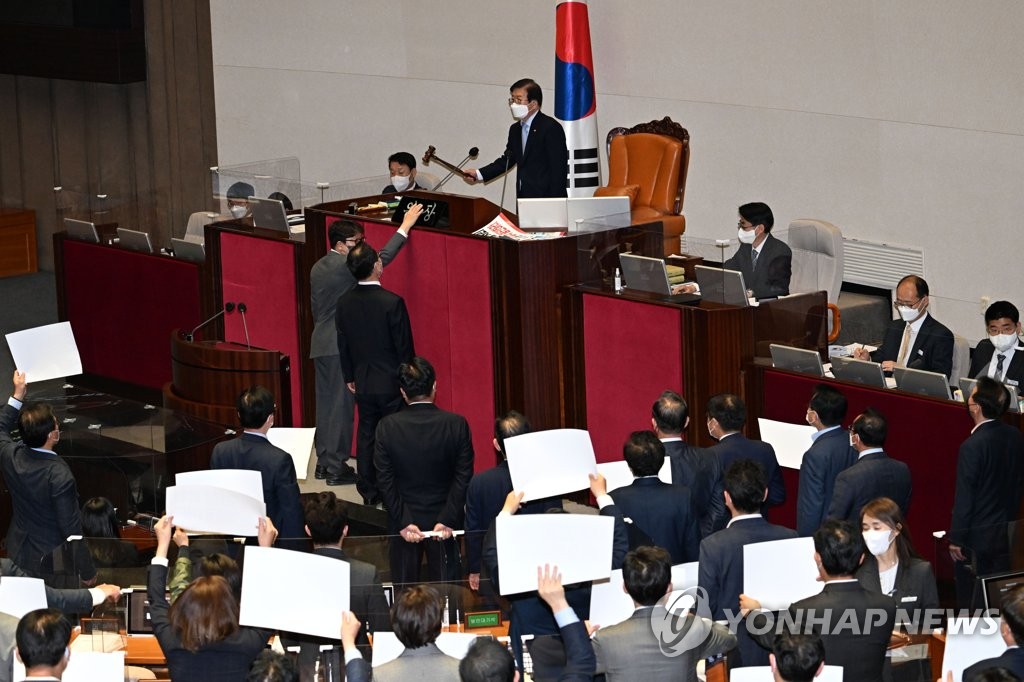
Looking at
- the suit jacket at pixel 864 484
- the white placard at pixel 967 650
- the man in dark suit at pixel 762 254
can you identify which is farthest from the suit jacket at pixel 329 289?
the white placard at pixel 967 650

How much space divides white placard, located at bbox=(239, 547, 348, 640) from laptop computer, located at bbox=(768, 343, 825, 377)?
10.3 ft

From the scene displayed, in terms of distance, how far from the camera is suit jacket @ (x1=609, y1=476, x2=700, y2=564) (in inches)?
198

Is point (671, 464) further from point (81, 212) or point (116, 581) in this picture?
point (81, 212)

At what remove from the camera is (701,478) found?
18.2 feet

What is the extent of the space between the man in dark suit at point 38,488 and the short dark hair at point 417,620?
2.25m

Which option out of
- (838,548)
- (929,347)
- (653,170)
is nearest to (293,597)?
(838,548)

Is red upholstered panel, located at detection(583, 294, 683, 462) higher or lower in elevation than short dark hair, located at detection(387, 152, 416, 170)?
lower

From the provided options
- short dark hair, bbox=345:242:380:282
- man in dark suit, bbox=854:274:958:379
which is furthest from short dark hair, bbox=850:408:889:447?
short dark hair, bbox=345:242:380:282

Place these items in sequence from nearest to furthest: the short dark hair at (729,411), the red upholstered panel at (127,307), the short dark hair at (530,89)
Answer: the short dark hair at (729,411) → the short dark hair at (530,89) → the red upholstered panel at (127,307)

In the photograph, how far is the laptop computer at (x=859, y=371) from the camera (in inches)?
258

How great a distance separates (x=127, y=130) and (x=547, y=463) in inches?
421

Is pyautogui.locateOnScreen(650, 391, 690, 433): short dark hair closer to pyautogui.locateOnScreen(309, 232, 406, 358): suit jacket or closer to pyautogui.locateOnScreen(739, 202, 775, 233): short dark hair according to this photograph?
pyautogui.locateOnScreen(739, 202, 775, 233): short dark hair

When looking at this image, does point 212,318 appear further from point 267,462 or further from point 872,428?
point 872,428

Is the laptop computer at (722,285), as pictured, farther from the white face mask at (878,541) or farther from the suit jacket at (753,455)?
the white face mask at (878,541)
